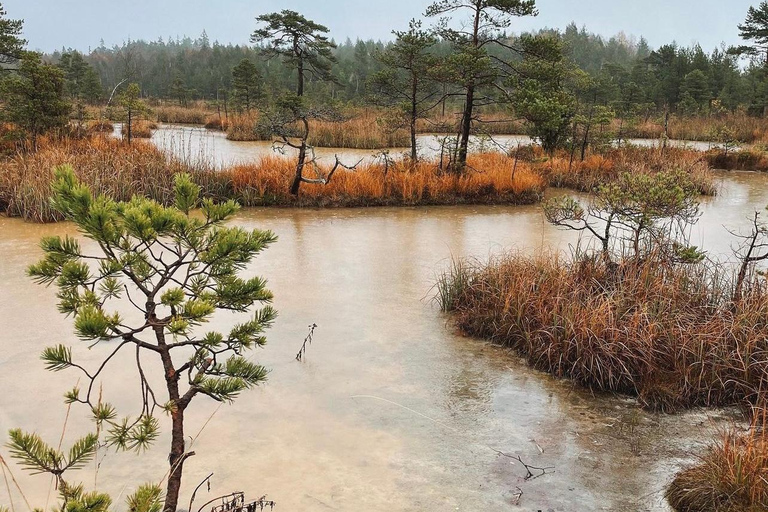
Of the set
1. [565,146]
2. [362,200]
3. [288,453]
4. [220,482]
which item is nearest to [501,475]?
[288,453]

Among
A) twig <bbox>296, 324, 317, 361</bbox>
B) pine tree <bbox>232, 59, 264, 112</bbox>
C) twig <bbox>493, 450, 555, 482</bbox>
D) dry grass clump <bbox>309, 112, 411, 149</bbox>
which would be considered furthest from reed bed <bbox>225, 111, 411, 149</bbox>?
twig <bbox>493, 450, 555, 482</bbox>

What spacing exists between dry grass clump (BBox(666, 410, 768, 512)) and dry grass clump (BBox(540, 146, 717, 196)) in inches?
292

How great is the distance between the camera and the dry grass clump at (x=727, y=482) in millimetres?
2168

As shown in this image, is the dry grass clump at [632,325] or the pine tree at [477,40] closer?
the dry grass clump at [632,325]

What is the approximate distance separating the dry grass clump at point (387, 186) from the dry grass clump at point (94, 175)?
477 millimetres

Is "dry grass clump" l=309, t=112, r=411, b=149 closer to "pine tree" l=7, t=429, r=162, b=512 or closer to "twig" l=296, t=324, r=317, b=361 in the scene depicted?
"twig" l=296, t=324, r=317, b=361

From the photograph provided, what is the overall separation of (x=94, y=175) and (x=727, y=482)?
6.78m

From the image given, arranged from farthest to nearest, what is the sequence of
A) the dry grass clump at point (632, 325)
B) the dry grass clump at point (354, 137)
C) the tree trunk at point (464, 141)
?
the dry grass clump at point (354, 137), the tree trunk at point (464, 141), the dry grass clump at point (632, 325)

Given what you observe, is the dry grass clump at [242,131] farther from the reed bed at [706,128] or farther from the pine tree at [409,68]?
the reed bed at [706,128]

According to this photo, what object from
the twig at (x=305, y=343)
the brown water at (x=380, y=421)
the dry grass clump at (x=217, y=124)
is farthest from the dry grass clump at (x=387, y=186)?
the dry grass clump at (x=217, y=124)

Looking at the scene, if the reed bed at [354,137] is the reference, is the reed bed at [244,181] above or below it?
below

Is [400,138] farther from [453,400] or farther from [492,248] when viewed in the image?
[453,400]

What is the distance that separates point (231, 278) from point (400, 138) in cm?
1357

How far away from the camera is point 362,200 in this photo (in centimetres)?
814
